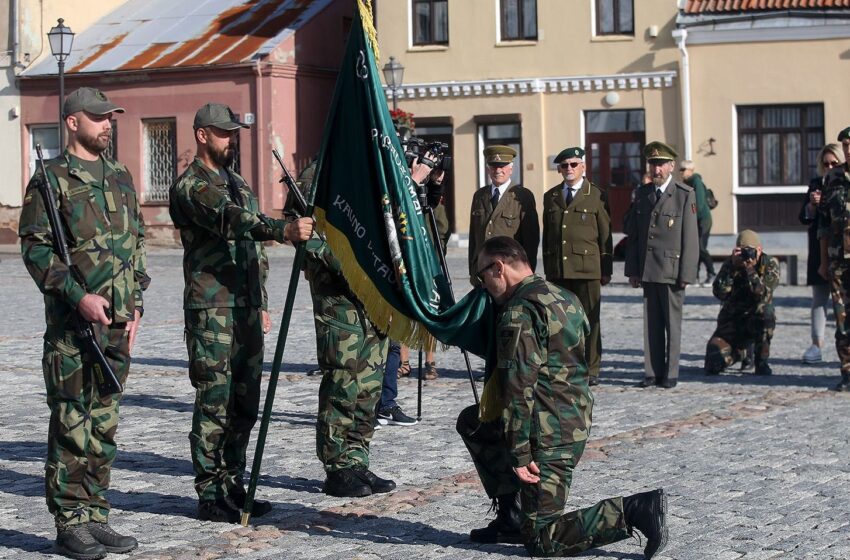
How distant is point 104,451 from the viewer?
275 inches

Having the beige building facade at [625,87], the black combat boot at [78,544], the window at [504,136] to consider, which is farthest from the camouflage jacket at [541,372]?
the window at [504,136]

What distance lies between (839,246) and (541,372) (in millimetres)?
6104

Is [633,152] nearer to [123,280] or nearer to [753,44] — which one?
[753,44]

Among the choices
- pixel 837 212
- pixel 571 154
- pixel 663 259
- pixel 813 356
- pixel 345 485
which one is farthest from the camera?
pixel 813 356

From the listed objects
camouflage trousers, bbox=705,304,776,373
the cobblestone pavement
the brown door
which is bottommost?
the cobblestone pavement

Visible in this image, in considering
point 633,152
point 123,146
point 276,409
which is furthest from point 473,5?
point 276,409

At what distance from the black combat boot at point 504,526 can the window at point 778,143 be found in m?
26.4

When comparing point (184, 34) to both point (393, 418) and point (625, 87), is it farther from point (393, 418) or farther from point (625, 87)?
point (393, 418)

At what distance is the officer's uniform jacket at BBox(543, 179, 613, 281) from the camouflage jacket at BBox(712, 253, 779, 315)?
1.74 metres

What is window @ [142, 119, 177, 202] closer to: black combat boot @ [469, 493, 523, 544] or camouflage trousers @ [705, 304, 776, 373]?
camouflage trousers @ [705, 304, 776, 373]

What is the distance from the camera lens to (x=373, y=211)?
25.2ft

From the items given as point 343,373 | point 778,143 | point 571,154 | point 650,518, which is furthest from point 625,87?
point 650,518

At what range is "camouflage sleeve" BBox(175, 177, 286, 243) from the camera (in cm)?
727

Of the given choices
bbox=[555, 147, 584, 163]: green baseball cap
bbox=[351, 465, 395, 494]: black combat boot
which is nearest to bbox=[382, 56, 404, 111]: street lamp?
bbox=[555, 147, 584, 163]: green baseball cap
